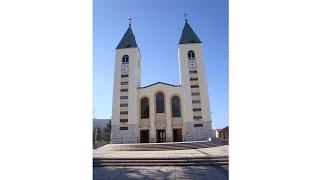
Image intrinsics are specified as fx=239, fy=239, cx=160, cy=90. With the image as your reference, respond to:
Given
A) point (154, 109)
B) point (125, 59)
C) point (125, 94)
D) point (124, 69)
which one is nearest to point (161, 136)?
point (154, 109)

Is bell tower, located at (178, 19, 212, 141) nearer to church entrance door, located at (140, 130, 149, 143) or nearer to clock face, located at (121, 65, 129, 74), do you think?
church entrance door, located at (140, 130, 149, 143)

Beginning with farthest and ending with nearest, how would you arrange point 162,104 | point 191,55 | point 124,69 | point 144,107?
1. point 191,55
2. point 124,69
3. point 144,107
4. point 162,104

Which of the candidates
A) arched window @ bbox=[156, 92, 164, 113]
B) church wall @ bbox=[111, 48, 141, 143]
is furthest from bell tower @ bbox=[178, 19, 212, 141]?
church wall @ bbox=[111, 48, 141, 143]

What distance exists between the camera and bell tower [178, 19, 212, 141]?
23.5 meters

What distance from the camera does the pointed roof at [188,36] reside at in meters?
27.1

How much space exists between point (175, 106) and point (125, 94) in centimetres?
546

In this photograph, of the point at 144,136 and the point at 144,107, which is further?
the point at 144,107

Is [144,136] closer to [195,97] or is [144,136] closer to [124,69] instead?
[195,97]

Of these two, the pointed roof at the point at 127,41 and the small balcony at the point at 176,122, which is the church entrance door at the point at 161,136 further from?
the pointed roof at the point at 127,41

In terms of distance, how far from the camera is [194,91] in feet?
80.8
